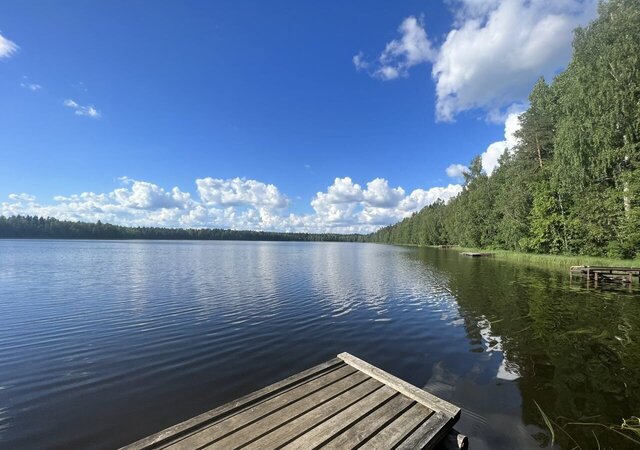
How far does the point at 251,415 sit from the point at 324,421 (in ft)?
4.05

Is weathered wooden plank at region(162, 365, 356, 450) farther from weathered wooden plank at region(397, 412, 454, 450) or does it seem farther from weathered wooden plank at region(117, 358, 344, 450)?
weathered wooden plank at region(397, 412, 454, 450)

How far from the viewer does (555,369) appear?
8828 millimetres

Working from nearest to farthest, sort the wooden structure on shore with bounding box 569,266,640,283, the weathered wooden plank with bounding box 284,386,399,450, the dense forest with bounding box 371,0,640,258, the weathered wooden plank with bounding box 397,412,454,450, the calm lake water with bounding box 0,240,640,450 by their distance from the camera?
1. the weathered wooden plank with bounding box 284,386,399,450
2. the weathered wooden plank with bounding box 397,412,454,450
3. the calm lake water with bounding box 0,240,640,450
4. the wooden structure on shore with bounding box 569,266,640,283
5. the dense forest with bounding box 371,0,640,258

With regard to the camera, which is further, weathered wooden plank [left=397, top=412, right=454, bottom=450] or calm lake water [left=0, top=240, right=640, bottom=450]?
calm lake water [left=0, top=240, right=640, bottom=450]

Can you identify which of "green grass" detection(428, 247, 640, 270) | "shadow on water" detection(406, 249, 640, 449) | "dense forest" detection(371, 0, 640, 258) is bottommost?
"shadow on water" detection(406, 249, 640, 449)

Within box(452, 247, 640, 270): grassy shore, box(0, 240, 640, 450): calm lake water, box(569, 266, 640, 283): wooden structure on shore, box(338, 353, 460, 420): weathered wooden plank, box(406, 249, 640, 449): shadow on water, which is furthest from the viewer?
box(452, 247, 640, 270): grassy shore

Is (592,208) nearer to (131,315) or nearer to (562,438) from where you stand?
(562,438)

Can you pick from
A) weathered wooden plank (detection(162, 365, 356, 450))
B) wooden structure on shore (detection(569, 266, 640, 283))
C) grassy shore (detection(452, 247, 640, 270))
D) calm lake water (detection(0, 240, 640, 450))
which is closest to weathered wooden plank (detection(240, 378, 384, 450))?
weathered wooden plank (detection(162, 365, 356, 450))

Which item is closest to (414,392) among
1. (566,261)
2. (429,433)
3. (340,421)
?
(429,433)

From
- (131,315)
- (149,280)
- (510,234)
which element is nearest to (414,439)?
(131,315)

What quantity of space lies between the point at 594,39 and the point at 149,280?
153ft

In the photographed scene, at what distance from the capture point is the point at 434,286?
81.1 ft

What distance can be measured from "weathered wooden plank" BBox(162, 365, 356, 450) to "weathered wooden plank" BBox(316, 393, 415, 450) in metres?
1.09

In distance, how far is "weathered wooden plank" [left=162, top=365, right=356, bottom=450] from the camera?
4375mm
